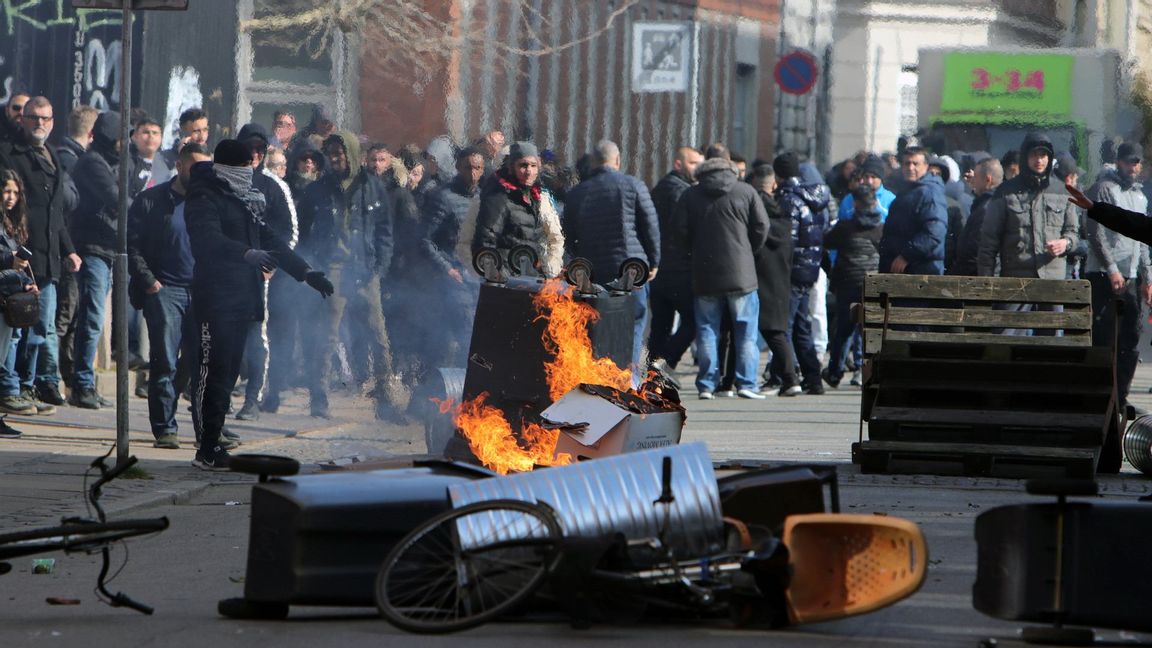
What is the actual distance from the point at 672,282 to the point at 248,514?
322 inches

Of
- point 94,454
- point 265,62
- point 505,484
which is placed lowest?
point 94,454

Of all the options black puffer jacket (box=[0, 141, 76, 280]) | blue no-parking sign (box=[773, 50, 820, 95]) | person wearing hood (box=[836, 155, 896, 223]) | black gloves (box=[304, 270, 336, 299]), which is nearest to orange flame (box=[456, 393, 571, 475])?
black gloves (box=[304, 270, 336, 299])

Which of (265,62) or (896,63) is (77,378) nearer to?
(265,62)

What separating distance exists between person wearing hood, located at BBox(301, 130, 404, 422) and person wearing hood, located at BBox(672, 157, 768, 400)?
2.58 meters

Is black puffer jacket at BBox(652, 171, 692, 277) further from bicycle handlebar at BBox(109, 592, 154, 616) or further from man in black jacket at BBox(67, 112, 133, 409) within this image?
bicycle handlebar at BBox(109, 592, 154, 616)

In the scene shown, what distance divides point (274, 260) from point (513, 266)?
57.9 inches

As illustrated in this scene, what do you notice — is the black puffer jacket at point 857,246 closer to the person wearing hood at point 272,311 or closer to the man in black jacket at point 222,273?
the person wearing hood at point 272,311

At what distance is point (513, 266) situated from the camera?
38.8 feet

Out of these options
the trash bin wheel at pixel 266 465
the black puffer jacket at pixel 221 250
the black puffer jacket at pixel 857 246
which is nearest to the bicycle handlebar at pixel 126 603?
the trash bin wheel at pixel 266 465

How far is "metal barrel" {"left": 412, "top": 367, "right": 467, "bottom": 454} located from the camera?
39.5 feet

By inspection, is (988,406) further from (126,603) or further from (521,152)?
(126,603)

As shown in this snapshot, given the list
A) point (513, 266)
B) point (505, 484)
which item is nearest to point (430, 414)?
point (513, 266)

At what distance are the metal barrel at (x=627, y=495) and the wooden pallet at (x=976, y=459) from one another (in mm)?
5058

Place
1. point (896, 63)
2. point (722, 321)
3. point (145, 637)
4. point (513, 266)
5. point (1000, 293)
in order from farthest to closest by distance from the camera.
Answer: point (896, 63)
point (722, 321)
point (1000, 293)
point (513, 266)
point (145, 637)
